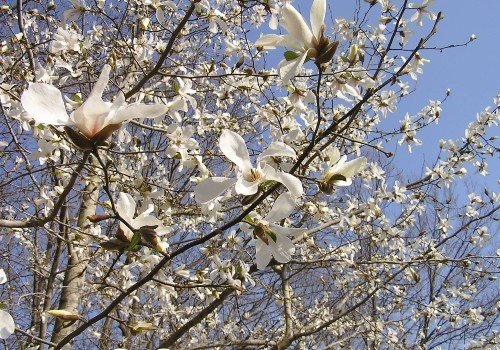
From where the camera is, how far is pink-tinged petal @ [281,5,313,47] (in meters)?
0.89

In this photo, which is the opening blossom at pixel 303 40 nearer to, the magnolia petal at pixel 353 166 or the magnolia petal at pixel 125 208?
the magnolia petal at pixel 353 166

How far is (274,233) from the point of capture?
3.19 ft

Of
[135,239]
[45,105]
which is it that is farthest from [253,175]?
[45,105]

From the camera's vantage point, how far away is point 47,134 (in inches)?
77.2

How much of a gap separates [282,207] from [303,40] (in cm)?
33

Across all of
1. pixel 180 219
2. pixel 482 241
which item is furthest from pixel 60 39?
pixel 482 241

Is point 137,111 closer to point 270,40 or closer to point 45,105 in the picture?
point 45,105

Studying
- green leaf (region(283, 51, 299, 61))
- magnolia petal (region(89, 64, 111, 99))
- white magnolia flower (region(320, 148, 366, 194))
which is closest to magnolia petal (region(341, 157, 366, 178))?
white magnolia flower (region(320, 148, 366, 194))

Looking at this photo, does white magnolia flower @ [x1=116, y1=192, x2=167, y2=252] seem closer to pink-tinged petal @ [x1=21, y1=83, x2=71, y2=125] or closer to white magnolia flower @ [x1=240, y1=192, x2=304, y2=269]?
white magnolia flower @ [x1=240, y1=192, x2=304, y2=269]

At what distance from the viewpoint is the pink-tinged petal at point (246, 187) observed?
33.1 inches

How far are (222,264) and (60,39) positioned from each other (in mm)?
1370

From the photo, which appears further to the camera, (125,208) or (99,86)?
(125,208)

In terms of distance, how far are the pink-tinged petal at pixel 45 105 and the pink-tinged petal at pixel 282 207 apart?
1.41ft

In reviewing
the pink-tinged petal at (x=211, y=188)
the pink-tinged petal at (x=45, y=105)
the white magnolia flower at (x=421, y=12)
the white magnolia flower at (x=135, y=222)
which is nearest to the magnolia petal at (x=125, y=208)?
the white magnolia flower at (x=135, y=222)
